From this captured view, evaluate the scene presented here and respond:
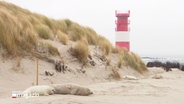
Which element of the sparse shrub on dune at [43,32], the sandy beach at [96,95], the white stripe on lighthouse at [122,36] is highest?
the white stripe on lighthouse at [122,36]

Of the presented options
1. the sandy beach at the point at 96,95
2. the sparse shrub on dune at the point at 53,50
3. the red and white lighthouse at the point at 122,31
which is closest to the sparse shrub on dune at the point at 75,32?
the sparse shrub on dune at the point at 53,50

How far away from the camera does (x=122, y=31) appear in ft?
84.1

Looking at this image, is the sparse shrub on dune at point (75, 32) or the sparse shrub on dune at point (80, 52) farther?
the sparse shrub on dune at point (75, 32)

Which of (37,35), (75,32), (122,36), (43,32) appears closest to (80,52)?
(43,32)

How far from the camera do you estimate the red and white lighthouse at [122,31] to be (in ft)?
82.6

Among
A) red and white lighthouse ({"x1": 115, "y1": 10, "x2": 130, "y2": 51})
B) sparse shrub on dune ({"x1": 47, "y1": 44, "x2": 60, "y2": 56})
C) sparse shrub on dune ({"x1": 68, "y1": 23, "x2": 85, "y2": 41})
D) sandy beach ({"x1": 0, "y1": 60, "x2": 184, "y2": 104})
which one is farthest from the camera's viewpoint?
red and white lighthouse ({"x1": 115, "y1": 10, "x2": 130, "y2": 51})

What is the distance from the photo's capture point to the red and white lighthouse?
2517 centimetres

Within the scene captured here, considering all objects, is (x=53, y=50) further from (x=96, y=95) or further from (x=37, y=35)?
(x=96, y=95)

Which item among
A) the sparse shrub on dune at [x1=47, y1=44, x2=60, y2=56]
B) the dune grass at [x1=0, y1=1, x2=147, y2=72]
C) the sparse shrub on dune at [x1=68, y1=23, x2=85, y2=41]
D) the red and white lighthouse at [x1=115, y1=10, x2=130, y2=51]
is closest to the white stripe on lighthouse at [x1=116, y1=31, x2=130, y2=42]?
the red and white lighthouse at [x1=115, y1=10, x2=130, y2=51]

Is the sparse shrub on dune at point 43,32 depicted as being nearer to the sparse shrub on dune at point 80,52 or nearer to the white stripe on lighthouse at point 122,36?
the sparse shrub on dune at point 80,52

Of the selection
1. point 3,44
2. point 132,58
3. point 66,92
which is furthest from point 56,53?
point 132,58

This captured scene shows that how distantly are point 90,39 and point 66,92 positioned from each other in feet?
26.0

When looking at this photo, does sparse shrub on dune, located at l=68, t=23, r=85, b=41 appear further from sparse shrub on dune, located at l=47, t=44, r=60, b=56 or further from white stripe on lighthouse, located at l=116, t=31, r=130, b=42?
white stripe on lighthouse, located at l=116, t=31, r=130, b=42

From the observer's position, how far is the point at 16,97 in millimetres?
7289
